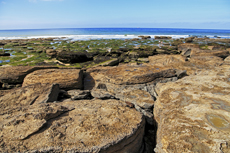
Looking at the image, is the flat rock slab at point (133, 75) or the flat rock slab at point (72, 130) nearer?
the flat rock slab at point (72, 130)

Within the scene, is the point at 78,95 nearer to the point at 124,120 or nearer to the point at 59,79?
the point at 59,79

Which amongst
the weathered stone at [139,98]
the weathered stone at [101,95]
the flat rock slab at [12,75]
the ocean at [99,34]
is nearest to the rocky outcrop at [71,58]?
the flat rock slab at [12,75]

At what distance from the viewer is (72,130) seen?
80.0 inches

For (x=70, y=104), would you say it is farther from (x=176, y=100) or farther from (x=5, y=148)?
(x=176, y=100)

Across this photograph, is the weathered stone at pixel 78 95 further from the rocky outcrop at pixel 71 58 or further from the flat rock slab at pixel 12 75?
the rocky outcrop at pixel 71 58

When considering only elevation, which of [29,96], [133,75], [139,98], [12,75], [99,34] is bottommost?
[139,98]

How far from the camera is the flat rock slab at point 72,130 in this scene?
5.77 feet

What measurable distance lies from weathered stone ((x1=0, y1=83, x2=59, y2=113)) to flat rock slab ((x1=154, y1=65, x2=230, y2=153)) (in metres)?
2.35

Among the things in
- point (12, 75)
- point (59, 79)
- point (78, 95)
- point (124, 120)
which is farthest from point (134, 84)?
point (12, 75)

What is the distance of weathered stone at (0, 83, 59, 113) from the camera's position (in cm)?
311

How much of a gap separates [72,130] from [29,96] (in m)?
1.85

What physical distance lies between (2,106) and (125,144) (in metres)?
2.69

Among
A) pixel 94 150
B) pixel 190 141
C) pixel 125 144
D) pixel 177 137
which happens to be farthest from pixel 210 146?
pixel 94 150

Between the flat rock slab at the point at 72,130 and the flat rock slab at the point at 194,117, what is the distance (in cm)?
45
